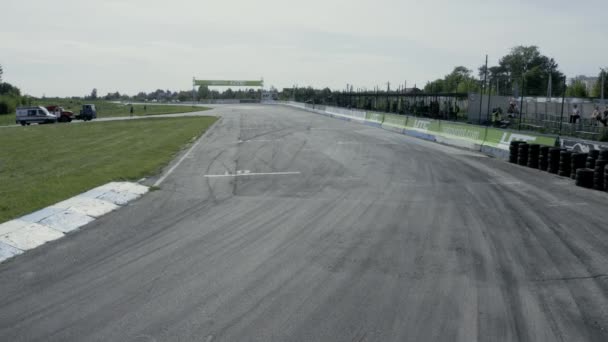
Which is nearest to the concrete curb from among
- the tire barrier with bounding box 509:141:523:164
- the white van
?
the tire barrier with bounding box 509:141:523:164

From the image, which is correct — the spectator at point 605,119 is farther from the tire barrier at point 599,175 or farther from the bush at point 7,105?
the bush at point 7,105

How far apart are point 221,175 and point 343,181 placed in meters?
4.63

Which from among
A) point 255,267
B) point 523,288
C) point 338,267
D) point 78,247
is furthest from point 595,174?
point 78,247

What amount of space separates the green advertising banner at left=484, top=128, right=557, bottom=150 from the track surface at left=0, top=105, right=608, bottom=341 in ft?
21.2

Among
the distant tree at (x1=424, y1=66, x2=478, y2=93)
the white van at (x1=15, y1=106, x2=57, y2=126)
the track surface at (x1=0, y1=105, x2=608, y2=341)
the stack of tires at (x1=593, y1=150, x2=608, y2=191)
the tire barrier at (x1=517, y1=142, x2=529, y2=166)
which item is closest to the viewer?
the track surface at (x1=0, y1=105, x2=608, y2=341)

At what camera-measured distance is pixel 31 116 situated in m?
55.2

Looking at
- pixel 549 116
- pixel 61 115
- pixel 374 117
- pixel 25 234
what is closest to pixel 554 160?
pixel 25 234

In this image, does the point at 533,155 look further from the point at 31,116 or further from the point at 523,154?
the point at 31,116

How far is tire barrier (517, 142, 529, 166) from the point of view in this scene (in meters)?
21.0

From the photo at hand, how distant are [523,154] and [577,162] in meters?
3.51

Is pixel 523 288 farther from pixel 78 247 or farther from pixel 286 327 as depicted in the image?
pixel 78 247

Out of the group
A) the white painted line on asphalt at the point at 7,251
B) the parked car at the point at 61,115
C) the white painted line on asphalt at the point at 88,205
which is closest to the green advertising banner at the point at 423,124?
→ the white painted line on asphalt at the point at 88,205

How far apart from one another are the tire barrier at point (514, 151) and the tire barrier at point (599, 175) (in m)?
5.73

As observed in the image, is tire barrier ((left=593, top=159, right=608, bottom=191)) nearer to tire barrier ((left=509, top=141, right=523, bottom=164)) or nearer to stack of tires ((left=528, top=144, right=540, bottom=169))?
stack of tires ((left=528, top=144, right=540, bottom=169))
